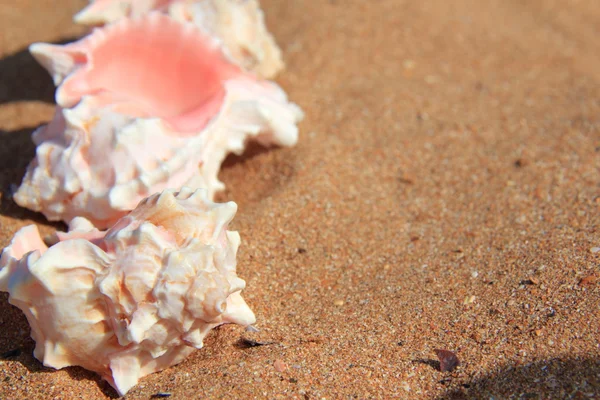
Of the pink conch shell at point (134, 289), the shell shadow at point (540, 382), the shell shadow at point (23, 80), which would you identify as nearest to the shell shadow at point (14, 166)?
the shell shadow at point (23, 80)

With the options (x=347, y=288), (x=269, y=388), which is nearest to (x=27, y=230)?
(x=269, y=388)

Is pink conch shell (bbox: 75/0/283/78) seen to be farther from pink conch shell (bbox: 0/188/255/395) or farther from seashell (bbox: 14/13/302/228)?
pink conch shell (bbox: 0/188/255/395)

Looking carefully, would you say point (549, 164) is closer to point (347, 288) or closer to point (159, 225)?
point (347, 288)

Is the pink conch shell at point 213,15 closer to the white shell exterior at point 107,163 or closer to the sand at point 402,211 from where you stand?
the sand at point 402,211

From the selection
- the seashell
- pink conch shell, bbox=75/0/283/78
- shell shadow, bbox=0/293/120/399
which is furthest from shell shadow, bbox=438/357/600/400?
pink conch shell, bbox=75/0/283/78

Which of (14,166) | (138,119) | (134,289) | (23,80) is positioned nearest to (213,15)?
(138,119)

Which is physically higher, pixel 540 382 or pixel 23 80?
pixel 540 382

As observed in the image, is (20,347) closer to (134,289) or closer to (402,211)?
(134,289)
